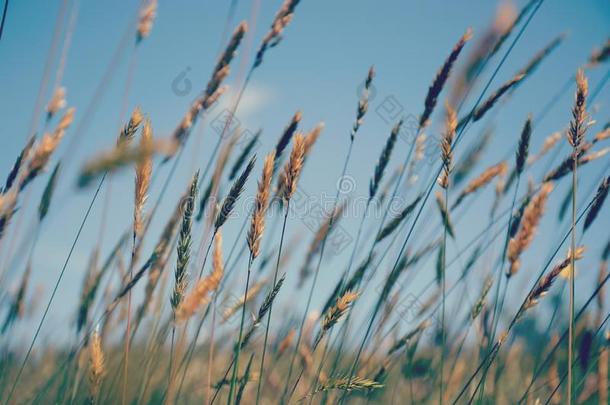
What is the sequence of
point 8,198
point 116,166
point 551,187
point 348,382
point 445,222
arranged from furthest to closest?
point 445,222
point 551,187
point 8,198
point 348,382
point 116,166

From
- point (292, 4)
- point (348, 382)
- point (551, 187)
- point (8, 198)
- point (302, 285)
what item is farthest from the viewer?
point (302, 285)

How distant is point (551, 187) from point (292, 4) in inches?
50.8

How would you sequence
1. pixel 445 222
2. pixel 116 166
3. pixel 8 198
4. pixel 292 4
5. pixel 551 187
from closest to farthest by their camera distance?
1. pixel 116 166
2. pixel 8 198
3. pixel 551 187
4. pixel 445 222
5. pixel 292 4

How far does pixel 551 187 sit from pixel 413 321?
81 centimetres

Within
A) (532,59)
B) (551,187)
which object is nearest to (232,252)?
(551,187)

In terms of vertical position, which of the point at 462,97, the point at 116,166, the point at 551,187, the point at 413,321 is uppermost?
the point at 462,97

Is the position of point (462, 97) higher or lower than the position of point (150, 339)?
higher

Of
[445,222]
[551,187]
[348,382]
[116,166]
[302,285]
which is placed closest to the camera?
[116,166]

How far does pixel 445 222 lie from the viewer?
1.70m

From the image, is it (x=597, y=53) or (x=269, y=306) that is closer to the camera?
(x=269, y=306)

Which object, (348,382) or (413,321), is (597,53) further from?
(348,382)

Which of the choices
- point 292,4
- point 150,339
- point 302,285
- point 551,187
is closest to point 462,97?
point 551,187

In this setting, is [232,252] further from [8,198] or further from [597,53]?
[597,53]

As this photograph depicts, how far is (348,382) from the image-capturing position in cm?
109
